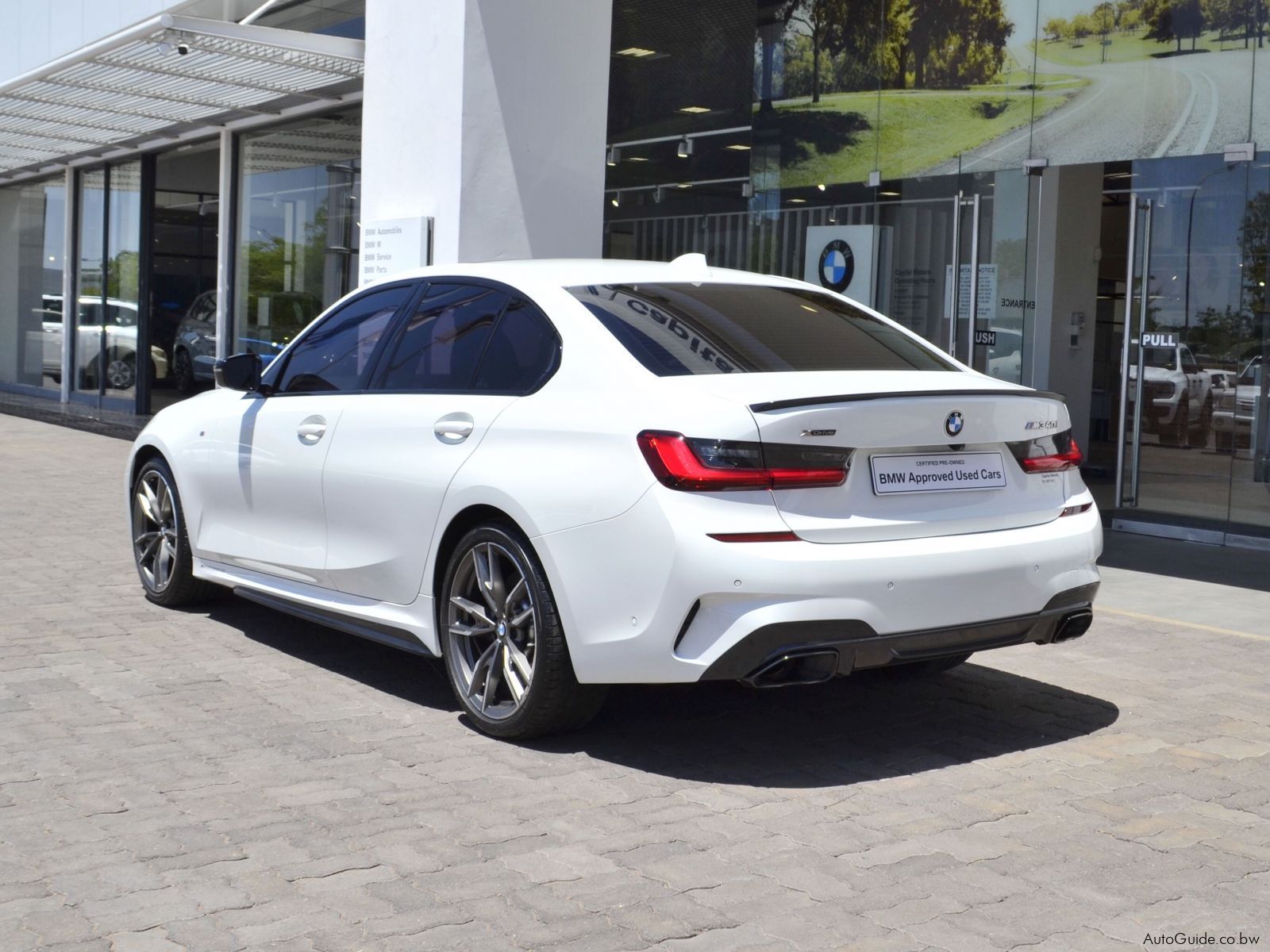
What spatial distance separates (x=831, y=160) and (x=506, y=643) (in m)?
10.4

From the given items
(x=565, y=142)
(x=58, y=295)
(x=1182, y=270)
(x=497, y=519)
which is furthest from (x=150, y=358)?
(x=497, y=519)

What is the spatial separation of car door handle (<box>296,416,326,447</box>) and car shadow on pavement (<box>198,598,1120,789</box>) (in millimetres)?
971

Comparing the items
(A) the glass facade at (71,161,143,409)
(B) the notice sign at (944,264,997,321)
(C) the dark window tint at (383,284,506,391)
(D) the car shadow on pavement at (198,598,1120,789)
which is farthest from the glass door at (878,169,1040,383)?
(A) the glass facade at (71,161,143,409)

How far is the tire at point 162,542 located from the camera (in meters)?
7.23

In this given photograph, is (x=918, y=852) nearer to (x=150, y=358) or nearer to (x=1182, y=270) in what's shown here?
(x=1182, y=270)

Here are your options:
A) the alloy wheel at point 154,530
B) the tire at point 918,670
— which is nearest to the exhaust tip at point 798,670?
the tire at point 918,670

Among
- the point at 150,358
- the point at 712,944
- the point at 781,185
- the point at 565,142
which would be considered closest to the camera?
the point at 712,944

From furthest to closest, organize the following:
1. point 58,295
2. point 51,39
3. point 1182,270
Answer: point 58,295, point 51,39, point 1182,270

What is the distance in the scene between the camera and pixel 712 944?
11.2 feet

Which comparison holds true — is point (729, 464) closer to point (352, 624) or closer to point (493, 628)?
point (493, 628)

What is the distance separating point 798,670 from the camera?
4512mm

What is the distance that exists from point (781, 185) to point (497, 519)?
10.5 meters

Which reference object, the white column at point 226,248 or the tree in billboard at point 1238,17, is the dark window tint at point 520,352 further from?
the white column at point 226,248

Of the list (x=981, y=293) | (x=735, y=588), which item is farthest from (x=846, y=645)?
(x=981, y=293)
